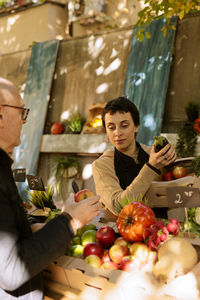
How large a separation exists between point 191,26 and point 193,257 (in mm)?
3910

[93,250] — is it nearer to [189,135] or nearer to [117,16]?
[189,135]

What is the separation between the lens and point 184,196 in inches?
50.6

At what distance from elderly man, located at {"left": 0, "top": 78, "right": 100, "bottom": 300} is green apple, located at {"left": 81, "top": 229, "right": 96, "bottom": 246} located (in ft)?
0.91

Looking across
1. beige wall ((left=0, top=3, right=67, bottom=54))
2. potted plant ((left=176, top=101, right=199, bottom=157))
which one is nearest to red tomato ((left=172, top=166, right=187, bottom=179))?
potted plant ((left=176, top=101, right=199, bottom=157))

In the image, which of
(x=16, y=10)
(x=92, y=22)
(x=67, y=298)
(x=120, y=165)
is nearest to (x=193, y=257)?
(x=67, y=298)

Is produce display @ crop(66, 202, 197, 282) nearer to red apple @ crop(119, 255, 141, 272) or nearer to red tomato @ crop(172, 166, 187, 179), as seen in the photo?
red apple @ crop(119, 255, 141, 272)

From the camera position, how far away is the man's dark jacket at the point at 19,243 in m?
0.89

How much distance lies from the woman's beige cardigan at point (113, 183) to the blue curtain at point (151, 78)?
6.64ft

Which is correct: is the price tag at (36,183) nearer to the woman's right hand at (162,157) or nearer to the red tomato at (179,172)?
the woman's right hand at (162,157)

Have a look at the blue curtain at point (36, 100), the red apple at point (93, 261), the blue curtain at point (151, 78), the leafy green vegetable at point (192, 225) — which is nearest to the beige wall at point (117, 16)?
the blue curtain at point (36, 100)

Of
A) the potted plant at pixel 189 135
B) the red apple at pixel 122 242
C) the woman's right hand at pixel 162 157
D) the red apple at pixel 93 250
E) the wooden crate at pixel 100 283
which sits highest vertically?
the potted plant at pixel 189 135

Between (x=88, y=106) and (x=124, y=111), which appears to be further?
(x=88, y=106)

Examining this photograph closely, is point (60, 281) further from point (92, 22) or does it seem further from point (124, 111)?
point (92, 22)

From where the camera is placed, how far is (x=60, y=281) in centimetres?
122
